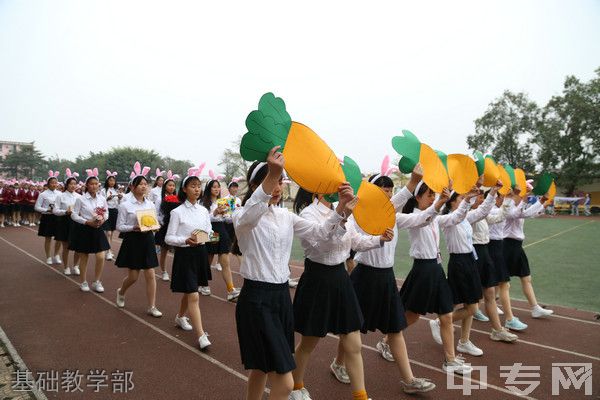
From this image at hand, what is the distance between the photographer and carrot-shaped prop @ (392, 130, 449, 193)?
322 centimetres

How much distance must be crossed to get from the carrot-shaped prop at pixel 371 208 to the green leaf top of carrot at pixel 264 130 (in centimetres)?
72

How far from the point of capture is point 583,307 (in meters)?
6.00

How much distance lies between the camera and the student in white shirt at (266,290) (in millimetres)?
2312

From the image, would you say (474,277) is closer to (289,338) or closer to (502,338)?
(502,338)

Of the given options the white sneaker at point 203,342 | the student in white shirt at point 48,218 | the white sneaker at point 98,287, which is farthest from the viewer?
the student in white shirt at point 48,218

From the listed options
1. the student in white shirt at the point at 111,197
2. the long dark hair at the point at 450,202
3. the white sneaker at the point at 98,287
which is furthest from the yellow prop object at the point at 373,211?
the student in white shirt at the point at 111,197

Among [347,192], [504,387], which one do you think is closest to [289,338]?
[347,192]

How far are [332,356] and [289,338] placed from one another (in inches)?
72.5

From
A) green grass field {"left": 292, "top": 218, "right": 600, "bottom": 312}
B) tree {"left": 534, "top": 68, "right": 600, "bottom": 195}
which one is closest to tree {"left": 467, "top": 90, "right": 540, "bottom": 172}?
tree {"left": 534, "top": 68, "right": 600, "bottom": 195}

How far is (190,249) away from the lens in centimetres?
446

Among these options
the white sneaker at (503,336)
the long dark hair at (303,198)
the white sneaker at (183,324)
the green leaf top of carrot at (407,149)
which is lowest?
the white sneaker at (183,324)

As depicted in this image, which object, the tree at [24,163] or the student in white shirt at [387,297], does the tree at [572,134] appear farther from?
the tree at [24,163]

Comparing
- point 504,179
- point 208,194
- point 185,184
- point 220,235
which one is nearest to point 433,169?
point 504,179

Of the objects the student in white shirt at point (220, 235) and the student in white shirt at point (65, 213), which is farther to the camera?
→ the student in white shirt at point (65, 213)
